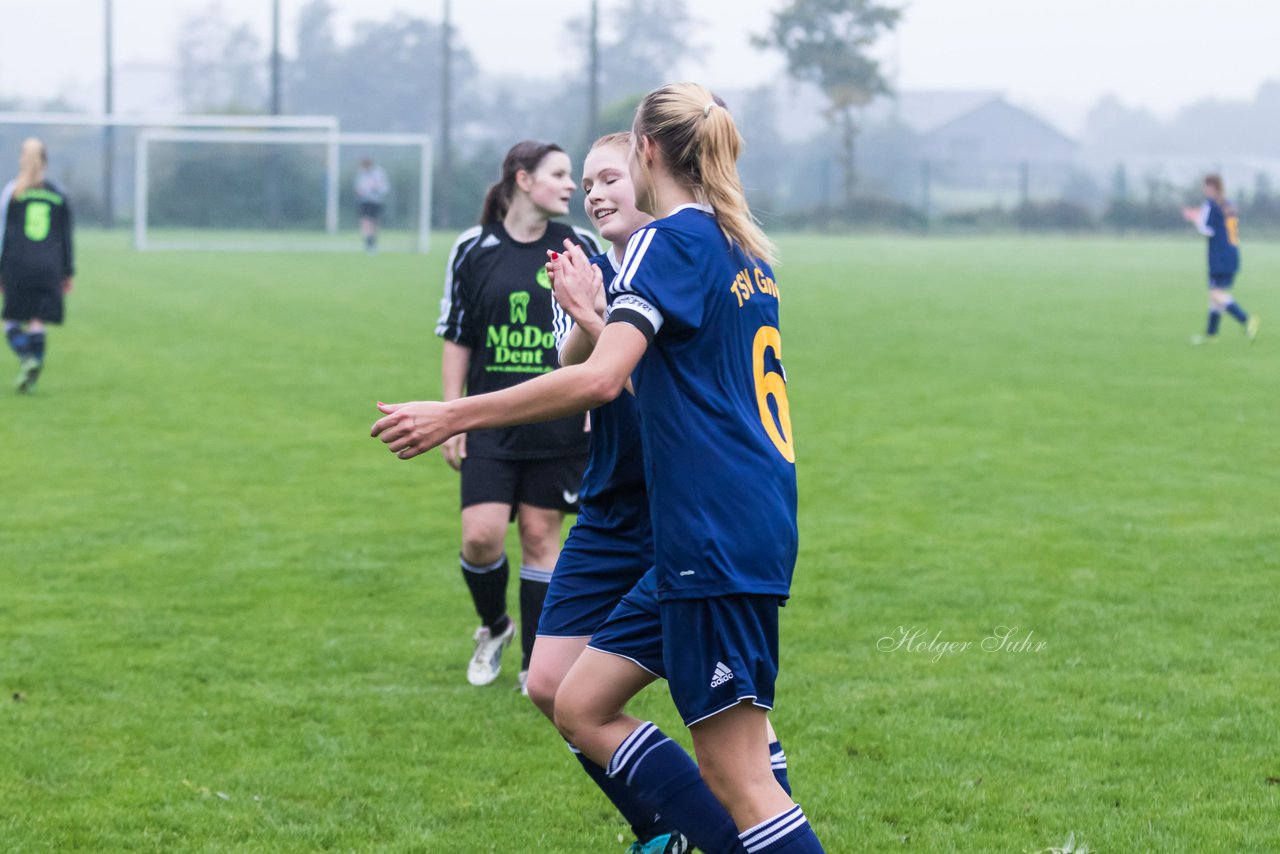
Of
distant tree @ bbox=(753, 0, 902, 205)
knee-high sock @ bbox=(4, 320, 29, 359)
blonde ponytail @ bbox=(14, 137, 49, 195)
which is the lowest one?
knee-high sock @ bbox=(4, 320, 29, 359)

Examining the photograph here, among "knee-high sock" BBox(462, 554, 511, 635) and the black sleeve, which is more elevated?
the black sleeve

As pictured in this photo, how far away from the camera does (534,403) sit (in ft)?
9.43

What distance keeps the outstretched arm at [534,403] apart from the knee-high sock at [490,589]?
2.76m

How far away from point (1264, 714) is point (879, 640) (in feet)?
4.95

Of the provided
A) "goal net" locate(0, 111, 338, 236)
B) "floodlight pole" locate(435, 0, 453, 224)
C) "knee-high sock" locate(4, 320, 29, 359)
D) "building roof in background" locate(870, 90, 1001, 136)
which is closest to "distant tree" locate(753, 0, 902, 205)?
"floodlight pole" locate(435, 0, 453, 224)

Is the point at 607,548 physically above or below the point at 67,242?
below

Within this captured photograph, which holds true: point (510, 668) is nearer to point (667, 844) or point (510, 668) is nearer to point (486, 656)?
point (486, 656)

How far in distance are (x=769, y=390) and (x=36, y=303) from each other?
1142cm

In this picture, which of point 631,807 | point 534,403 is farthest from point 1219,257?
point 534,403

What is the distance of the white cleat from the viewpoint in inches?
225

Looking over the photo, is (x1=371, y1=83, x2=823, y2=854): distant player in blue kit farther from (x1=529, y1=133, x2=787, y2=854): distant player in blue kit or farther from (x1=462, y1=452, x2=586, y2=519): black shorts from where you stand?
(x1=462, y1=452, x2=586, y2=519): black shorts

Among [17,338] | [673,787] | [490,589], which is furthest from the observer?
[17,338]

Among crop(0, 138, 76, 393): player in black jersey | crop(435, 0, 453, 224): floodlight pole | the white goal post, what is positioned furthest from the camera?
crop(435, 0, 453, 224): floodlight pole

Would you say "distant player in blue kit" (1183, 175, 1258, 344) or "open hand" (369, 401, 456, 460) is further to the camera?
"distant player in blue kit" (1183, 175, 1258, 344)
